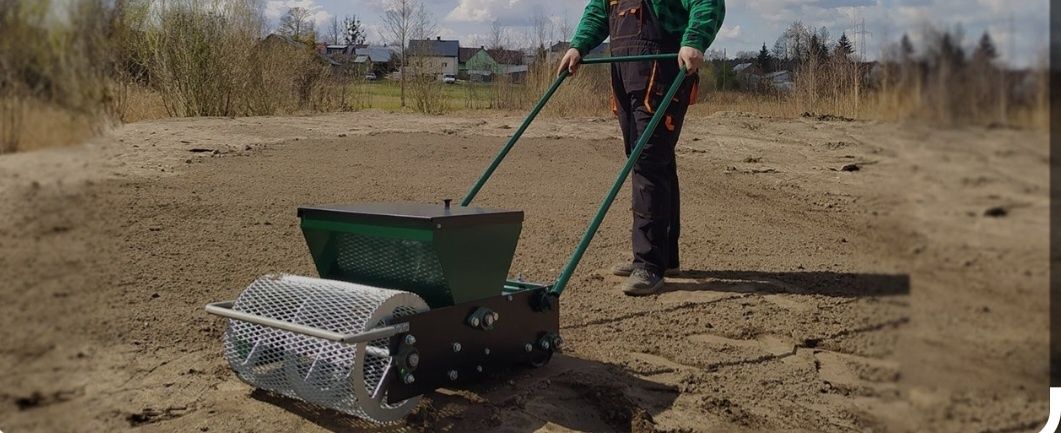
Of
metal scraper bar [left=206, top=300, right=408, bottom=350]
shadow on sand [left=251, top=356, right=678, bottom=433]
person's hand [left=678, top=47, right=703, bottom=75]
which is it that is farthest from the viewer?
person's hand [left=678, top=47, right=703, bottom=75]

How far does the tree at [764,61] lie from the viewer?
20858 mm

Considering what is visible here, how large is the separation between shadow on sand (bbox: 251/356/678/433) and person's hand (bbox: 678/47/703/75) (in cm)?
141

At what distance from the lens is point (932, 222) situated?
1.59 metres

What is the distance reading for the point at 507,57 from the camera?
66.2 feet

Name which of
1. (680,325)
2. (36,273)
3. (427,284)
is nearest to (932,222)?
(36,273)

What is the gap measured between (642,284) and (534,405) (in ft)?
5.69

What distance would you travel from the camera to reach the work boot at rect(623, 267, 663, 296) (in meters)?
4.85

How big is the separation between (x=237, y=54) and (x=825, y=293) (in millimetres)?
10133

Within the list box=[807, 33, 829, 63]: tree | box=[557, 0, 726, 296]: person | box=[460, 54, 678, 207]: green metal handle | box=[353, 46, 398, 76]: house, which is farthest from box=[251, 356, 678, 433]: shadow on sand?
box=[353, 46, 398, 76]: house

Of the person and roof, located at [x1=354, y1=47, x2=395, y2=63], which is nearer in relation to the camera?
the person

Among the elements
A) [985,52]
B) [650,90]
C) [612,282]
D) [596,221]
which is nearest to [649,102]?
[650,90]

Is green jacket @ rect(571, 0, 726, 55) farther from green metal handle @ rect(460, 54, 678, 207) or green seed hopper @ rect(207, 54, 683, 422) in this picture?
green seed hopper @ rect(207, 54, 683, 422)

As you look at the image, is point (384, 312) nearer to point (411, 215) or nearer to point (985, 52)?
point (411, 215)

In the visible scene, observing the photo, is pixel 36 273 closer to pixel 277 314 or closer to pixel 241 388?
pixel 277 314
